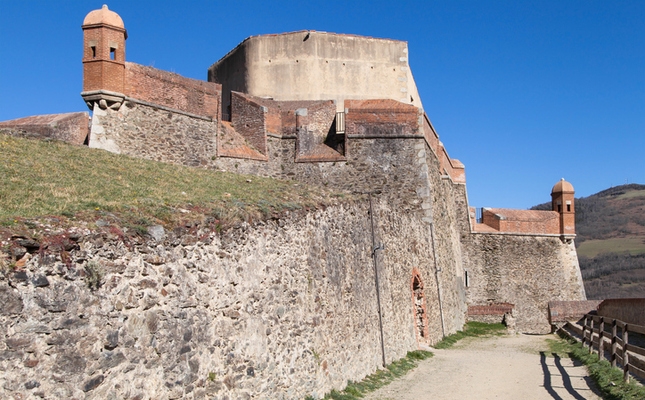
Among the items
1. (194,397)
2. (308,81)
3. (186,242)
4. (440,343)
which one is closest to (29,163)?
(186,242)

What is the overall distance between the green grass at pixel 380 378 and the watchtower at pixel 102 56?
9.87 meters

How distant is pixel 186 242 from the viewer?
25.8 feet

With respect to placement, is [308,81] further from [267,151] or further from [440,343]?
[440,343]

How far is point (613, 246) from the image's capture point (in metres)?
89.6

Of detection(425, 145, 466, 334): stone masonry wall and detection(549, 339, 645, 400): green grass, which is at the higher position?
detection(425, 145, 466, 334): stone masonry wall

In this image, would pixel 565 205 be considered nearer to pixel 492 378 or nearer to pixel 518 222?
pixel 518 222

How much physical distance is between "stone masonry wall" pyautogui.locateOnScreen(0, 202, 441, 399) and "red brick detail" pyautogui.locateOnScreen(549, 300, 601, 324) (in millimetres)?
17887

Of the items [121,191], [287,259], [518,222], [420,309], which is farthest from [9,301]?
[518,222]

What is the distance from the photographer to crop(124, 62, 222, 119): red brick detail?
1808cm

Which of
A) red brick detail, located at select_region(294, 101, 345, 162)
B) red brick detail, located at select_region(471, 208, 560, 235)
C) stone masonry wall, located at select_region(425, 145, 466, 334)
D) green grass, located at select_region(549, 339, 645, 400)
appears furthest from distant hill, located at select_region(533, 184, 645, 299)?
green grass, located at select_region(549, 339, 645, 400)

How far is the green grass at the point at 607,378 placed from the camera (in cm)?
1086

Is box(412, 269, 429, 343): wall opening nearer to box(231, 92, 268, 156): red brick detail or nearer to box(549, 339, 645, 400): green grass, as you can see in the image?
box(549, 339, 645, 400): green grass

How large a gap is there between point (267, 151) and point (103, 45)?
6.72 meters

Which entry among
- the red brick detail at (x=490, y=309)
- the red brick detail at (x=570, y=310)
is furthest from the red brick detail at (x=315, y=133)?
the red brick detail at (x=570, y=310)
